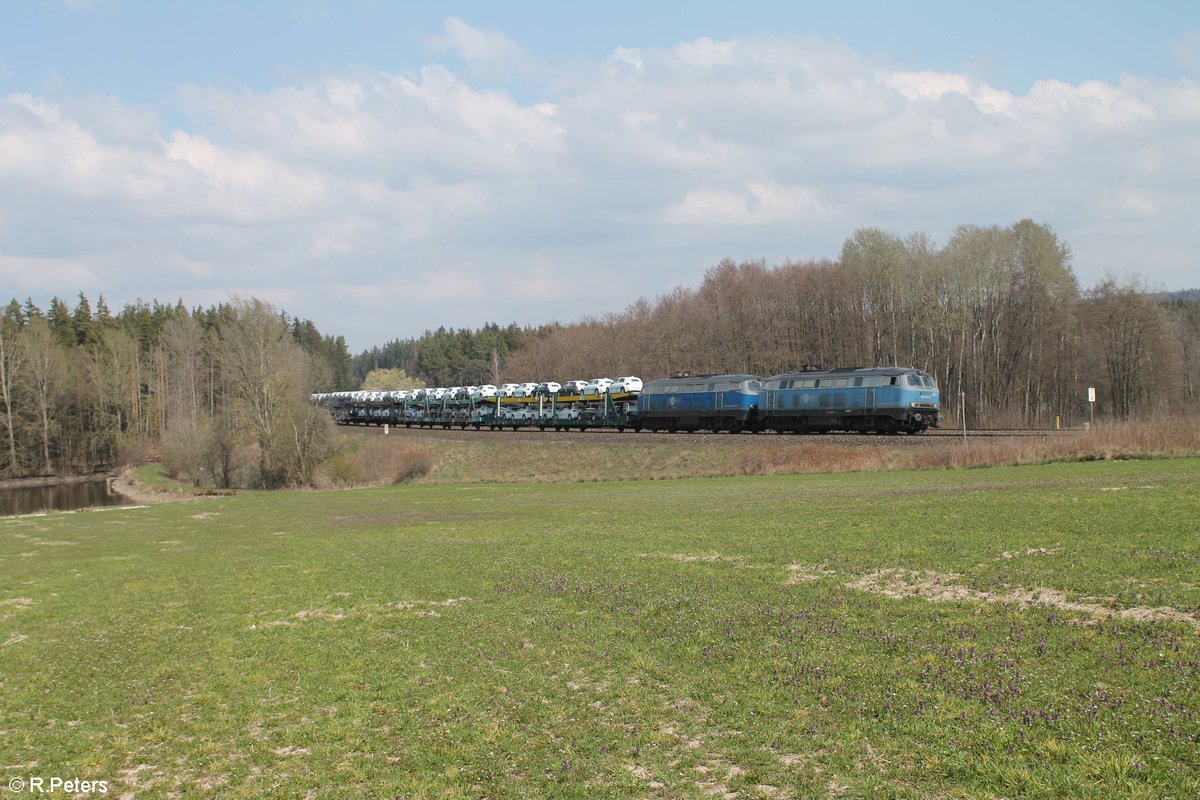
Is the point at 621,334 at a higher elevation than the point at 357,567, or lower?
higher

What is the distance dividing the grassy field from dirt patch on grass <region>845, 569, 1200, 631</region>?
6 centimetres

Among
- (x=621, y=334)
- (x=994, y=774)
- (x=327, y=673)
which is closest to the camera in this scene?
(x=994, y=774)

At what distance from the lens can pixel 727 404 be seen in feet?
185

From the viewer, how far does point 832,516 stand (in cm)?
2091

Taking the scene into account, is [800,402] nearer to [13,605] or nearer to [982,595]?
[982,595]

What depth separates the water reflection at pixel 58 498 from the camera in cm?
5897

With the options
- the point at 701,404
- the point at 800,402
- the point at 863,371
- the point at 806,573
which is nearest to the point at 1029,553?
the point at 806,573

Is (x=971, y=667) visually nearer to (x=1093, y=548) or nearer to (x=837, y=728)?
(x=837, y=728)

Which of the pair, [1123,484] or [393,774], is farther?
[1123,484]

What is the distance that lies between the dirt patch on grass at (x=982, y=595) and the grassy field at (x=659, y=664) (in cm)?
6

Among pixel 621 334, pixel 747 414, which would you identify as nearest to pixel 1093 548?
pixel 747 414

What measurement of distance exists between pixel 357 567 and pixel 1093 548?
46.7 feet

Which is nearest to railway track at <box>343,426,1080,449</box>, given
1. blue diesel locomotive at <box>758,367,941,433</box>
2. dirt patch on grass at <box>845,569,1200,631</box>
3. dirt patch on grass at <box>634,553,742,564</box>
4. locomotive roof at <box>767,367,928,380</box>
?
blue diesel locomotive at <box>758,367,941,433</box>

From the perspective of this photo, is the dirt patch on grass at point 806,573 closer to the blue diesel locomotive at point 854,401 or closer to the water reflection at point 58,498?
the blue diesel locomotive at point 854,401
